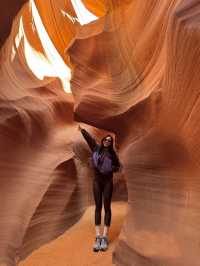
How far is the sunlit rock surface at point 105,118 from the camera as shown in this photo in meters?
2.48

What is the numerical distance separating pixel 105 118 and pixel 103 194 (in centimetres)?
55

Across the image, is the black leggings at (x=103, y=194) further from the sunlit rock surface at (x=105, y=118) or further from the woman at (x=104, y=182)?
the sunlit rock surface at (x=105, y=118)

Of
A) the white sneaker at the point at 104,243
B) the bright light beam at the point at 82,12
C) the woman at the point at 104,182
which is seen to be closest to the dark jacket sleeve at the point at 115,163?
the woman at the point at 104,182

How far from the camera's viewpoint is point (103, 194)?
2.91 meters

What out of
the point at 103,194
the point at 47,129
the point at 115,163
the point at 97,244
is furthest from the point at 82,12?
the point at 97,244

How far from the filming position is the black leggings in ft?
9.38

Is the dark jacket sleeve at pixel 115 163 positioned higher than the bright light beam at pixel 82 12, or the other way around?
the bright light beam at pixel 82 12

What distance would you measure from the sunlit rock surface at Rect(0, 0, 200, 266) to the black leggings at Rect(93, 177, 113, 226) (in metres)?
0.12

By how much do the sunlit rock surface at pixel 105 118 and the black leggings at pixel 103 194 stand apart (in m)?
0.12

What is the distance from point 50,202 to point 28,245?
39 centimetres

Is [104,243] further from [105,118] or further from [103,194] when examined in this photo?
[105,118]

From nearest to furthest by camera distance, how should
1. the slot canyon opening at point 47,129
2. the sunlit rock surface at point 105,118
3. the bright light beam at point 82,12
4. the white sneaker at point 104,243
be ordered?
the sunlit rock surface at point 105,118 < the white sneaker at point 104,243 < the slot canyon opening at point 47,129 < the bright light beam at point 82,12

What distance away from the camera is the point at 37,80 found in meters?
4.37

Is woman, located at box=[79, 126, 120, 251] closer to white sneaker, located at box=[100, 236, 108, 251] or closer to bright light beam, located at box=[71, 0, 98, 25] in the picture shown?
white sneaker, located at box=[100, 236, 108, 251]
